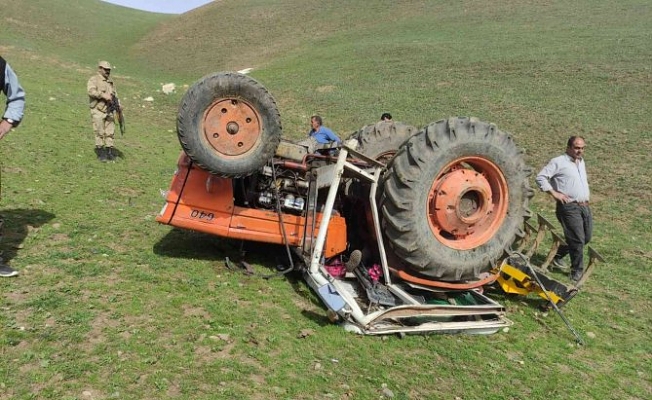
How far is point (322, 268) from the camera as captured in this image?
4973 mm

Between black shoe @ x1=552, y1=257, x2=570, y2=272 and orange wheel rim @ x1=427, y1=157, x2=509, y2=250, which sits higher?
orange wheel rim @ x1=427, y1=157, x2=509, y2=250

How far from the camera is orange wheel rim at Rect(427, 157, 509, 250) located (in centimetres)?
488

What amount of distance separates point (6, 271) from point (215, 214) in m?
1.98

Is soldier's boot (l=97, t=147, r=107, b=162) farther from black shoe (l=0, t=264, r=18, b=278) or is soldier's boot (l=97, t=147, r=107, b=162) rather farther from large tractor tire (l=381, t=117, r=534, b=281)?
large tractor tire (l=381, t=117, r=534, b=281)

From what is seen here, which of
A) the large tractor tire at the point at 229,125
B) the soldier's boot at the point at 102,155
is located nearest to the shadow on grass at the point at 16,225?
the large tractor tire at the point at 229,125

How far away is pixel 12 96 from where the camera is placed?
179 inches

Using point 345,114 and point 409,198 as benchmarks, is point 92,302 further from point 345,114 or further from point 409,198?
point 345,114

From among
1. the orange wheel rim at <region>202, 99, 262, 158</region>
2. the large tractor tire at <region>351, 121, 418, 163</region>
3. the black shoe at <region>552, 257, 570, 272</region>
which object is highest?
the orange wheel rim at <region>202, 99, 262, 158</region>

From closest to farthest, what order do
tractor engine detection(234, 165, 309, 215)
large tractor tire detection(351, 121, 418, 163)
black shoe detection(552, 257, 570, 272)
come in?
tractor engine detection(234, 165, 309, 215) → large tractor tire detection(351, 121, 418, 163) → black shoe detection(552, 257, 570, 272)

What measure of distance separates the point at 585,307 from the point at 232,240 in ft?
14.8

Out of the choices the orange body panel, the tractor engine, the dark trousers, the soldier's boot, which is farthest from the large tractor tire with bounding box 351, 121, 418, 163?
the soldier's boot

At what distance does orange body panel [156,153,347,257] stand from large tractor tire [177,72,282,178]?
12.1 inches

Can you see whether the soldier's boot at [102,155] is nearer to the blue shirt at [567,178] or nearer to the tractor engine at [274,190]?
the tractor engine at [274,190]

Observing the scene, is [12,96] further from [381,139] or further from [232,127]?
[381,139]
